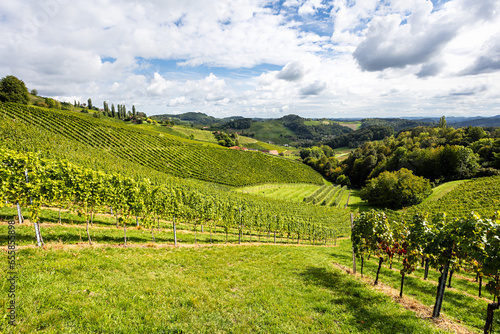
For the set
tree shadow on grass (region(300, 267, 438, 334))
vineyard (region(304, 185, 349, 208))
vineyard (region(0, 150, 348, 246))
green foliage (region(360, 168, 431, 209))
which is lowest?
vineyard (region(304, 185, 349, 208))

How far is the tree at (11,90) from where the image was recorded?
274 ft

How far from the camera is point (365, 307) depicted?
10672 mm

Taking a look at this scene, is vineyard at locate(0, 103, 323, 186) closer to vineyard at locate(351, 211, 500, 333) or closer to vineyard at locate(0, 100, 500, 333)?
vineyard at locate(0, 100, 500, 333)

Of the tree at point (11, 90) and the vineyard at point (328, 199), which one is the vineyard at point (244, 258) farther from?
the tree at point (11, 90)

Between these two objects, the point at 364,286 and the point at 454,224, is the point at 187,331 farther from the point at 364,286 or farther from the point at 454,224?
the point at 454,224

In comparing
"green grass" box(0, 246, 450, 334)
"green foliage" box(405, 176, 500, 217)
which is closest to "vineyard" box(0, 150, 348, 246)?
"green grass" box(0, 246, 450, 334)

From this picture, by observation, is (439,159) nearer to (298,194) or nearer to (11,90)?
(298,194)

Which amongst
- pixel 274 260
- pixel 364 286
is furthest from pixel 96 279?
pixel 364 286

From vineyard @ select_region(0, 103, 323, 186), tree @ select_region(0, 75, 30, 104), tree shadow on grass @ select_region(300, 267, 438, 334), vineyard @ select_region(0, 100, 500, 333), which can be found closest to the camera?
vineyard @ select_region(0, 100, 500, 333)

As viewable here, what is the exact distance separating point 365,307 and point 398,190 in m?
75.3

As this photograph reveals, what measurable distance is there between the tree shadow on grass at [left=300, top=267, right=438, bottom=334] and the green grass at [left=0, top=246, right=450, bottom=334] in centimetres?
4

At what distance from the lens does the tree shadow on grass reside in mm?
9070

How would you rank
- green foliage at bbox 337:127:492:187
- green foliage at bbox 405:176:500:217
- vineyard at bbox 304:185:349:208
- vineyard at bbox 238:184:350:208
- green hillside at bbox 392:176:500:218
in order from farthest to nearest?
vineyard at bbox 238:184:350:208, vineyard at bbox 304:185:349:208, green foliage at bbox 337:127:492:187, green foliage at bbox 405:176:500:217, green hillside at bbox 392:176:500:218

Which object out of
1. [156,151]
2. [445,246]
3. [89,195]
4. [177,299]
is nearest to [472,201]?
[445,246]
